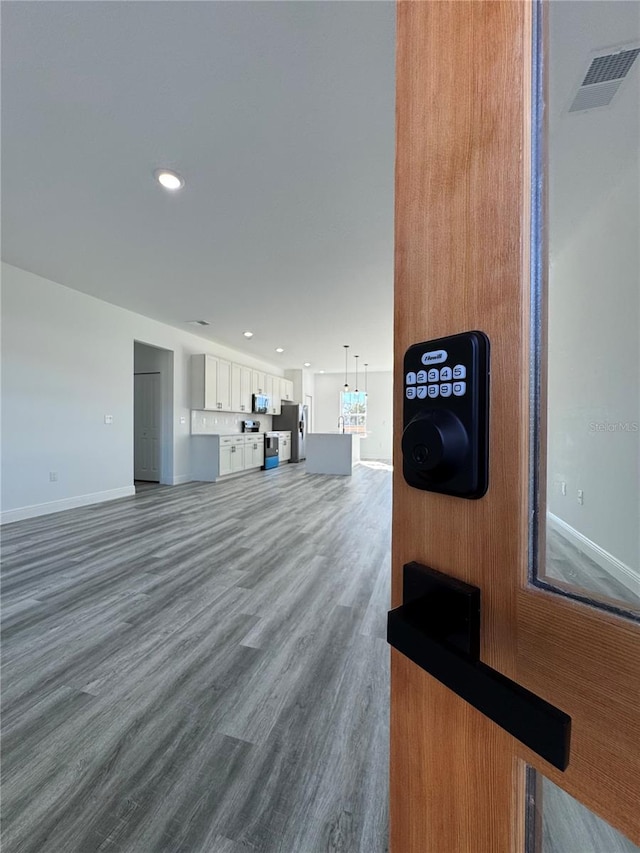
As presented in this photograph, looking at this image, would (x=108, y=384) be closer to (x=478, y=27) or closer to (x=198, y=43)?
(x=198, y=43)

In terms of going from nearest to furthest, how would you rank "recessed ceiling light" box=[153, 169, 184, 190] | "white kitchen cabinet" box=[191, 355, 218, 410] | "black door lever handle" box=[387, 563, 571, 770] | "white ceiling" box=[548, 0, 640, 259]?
1. "black door lever handle" box=[387, 563, 571, 770]
2. "white ceiling" box=[548, 0, 640, 259]
3. "recessed ceiling light" box=[153, 169, 184, 190]
4. "white kitchen cabinet" box=[191, 355, 218, 410]

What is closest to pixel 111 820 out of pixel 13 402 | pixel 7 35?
pixel 7 35

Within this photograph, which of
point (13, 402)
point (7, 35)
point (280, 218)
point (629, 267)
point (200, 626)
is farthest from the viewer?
point (13, 402)

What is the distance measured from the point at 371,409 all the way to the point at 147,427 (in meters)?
7.14

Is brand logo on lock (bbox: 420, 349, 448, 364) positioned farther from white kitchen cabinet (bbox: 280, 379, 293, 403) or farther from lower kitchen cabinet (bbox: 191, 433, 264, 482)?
white kitchen cabinet (bbox: 280, 379, 293, 403)

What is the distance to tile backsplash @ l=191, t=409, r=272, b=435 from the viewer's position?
22.9 feet

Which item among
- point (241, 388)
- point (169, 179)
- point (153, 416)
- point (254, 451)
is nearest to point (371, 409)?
point (254, 451)

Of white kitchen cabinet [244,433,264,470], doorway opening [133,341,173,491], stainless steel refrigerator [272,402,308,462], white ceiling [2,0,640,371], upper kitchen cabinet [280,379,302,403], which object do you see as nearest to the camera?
white ceiling [2,0,640,371]

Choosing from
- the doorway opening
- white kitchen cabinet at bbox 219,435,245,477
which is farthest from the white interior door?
white kitchen cabinet at bbox 219,435,245,477

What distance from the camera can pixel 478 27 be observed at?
15.5 inches

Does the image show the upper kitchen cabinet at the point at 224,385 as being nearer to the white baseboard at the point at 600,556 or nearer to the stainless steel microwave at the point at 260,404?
the stainless steel microwave at the point at 260,404

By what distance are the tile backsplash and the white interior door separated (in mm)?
664

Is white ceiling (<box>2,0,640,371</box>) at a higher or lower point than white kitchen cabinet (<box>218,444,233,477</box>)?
higher

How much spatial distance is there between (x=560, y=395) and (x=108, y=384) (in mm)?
5712
